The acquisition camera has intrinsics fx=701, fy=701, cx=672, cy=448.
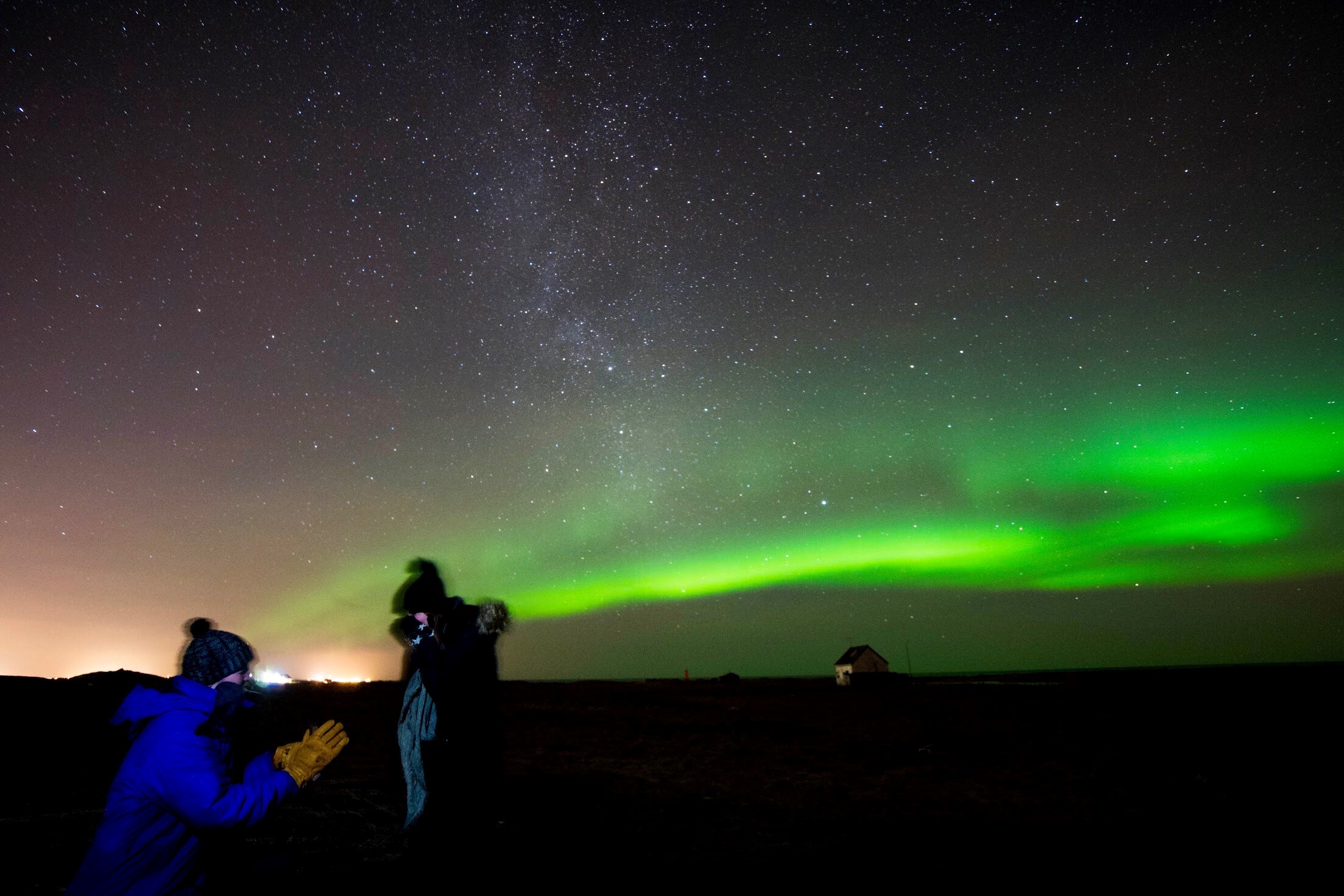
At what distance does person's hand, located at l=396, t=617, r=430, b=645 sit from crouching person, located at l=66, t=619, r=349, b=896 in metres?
1.37

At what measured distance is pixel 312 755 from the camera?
11.2 ft

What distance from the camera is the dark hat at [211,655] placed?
3.25 m

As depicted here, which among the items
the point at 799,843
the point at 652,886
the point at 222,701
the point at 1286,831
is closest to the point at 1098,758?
the point at 1286,831

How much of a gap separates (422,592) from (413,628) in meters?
0.24

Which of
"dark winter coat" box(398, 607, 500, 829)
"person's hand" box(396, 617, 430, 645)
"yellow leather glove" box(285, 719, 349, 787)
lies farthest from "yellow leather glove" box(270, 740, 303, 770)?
"person's hand" box(396, 617, 430, 645)

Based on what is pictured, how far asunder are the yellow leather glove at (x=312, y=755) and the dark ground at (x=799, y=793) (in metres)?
0.77

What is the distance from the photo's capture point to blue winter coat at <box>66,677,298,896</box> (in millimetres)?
2846

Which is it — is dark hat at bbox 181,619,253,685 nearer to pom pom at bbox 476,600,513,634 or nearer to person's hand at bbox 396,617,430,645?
person's hand at bbox 396,617,430,645

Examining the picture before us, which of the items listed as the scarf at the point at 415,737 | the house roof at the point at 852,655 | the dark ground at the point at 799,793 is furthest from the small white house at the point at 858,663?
the scarf at the point at 415,737

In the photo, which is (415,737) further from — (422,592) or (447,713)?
(422,592)

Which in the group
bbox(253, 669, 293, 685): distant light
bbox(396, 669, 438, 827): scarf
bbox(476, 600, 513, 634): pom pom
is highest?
bbox(476, 600, 513, 634): pom pom

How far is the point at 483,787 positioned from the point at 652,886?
12.2 ft

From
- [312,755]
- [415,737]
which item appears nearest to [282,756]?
[312,755]

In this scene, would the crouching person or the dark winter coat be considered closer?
the crouching person
